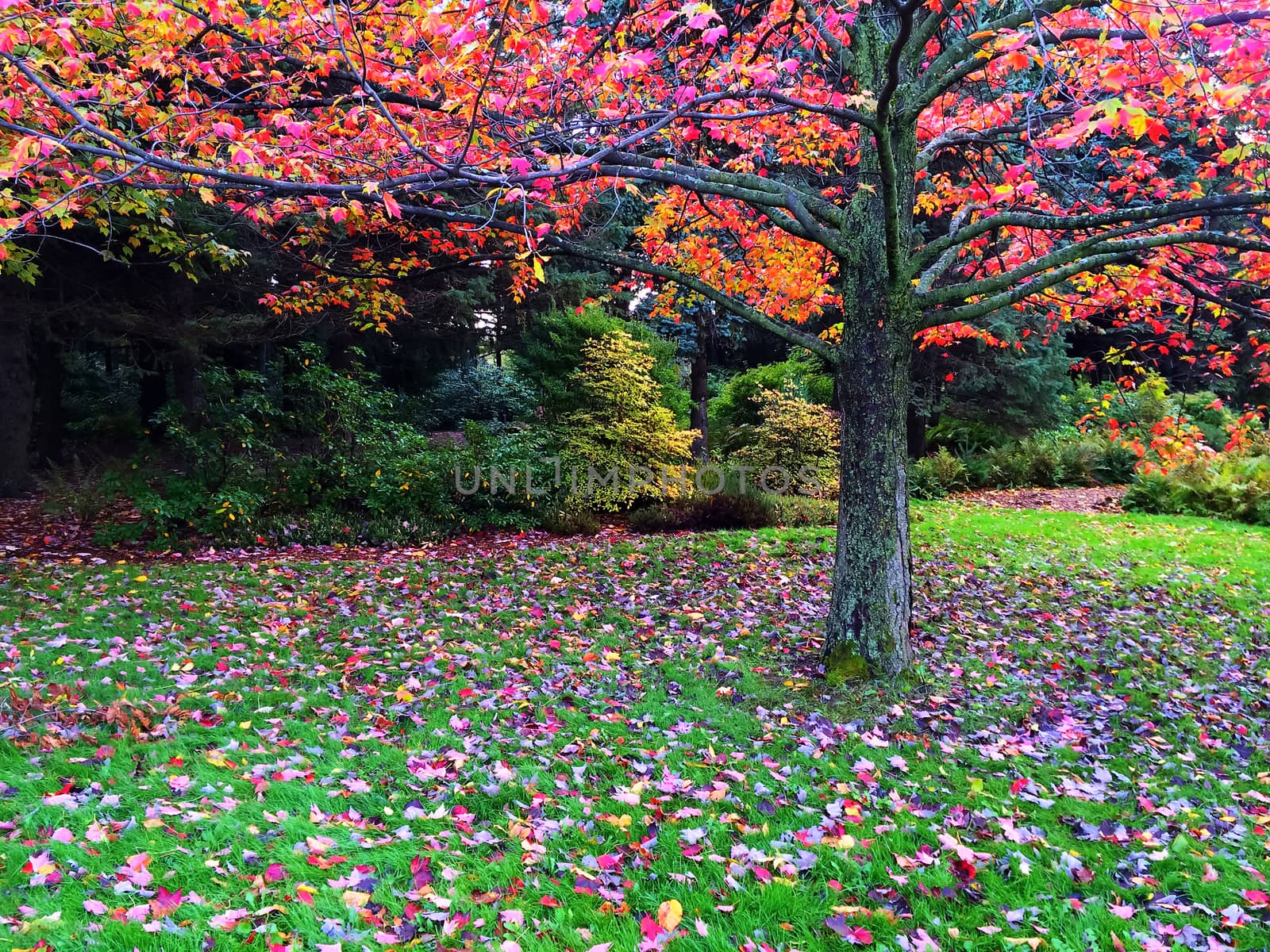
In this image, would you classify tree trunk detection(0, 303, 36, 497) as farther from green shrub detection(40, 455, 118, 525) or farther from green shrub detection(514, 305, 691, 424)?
green shrub detection(514, 305, 691, 424)

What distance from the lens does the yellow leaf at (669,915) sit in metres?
2.68

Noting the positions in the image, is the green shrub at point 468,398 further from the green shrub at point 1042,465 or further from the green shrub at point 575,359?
the green shrub at point 1042,465

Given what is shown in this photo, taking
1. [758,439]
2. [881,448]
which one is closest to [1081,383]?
[758,439]

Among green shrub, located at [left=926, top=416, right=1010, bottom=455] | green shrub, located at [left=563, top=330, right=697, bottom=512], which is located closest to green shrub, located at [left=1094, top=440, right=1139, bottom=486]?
green shrub, located at [left=926, top=416, right=1010, bottom=455]

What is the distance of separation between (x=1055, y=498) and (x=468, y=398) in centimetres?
1463

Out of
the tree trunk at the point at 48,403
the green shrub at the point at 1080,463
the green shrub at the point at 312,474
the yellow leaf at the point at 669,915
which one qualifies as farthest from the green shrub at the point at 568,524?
the green shrub at the point at 1080,463

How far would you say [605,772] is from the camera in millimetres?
3889

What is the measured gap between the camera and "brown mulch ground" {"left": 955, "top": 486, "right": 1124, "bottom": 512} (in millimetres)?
13555

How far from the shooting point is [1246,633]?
6.53 meters

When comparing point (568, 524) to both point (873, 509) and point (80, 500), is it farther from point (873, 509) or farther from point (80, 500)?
point (80, 500)

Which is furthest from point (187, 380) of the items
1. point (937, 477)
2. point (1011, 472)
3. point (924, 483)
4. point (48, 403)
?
point (1011, 472)

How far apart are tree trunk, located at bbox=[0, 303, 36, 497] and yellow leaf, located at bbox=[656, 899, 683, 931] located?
515 inches

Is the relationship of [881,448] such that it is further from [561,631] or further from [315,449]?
[315,449]

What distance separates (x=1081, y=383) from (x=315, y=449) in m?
17.7
